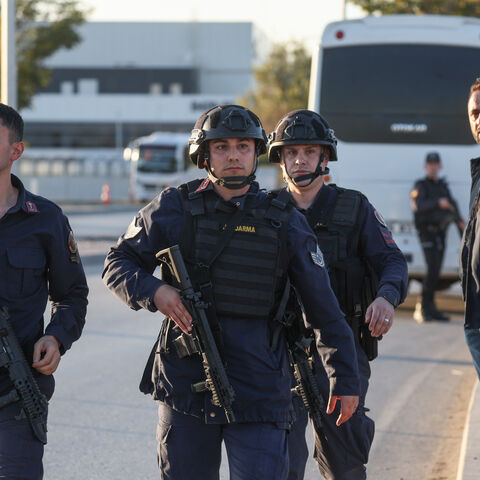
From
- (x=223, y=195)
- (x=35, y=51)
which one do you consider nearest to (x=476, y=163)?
(x=223, y=195)

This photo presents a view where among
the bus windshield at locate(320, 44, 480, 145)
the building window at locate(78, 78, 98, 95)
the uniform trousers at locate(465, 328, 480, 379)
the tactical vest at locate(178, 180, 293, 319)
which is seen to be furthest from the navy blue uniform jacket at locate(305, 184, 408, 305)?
the building window at locate(78, 78, 98, 95)

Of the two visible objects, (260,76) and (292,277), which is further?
(260,76)

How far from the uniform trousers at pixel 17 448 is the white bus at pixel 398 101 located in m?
9.53

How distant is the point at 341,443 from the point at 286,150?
4.45 ft

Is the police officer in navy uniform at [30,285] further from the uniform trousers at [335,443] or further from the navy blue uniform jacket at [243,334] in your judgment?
the uniform trousers at [335,443]

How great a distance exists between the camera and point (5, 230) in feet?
12.8

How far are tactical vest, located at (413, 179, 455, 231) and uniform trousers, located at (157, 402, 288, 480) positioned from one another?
344 inches

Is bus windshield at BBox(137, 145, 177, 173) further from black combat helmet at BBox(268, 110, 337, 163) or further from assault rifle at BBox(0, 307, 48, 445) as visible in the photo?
assault rifle at BBox(0, 307, 48, 445)

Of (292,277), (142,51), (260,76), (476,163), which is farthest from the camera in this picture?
(142,51)

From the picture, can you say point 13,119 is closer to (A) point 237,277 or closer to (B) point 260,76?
(A) point 237,277

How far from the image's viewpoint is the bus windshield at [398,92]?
43.0ft

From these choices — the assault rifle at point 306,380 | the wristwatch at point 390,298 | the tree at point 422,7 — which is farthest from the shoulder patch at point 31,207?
the tree at point 422,7

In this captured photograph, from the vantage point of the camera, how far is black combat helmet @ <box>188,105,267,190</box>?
3.87m

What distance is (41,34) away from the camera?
28.8m
